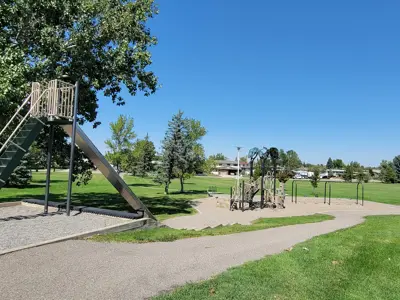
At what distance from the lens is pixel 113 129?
150 ft

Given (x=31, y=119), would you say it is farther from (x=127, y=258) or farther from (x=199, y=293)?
(x=199, y=293)

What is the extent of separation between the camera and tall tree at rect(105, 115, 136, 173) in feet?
150

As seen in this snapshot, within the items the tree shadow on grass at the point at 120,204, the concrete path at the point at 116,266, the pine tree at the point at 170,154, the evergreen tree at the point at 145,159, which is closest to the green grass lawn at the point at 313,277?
the concrete path at the point at 116,266

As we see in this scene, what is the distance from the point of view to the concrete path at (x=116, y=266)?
4.95m

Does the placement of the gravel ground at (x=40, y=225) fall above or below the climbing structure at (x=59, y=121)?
below

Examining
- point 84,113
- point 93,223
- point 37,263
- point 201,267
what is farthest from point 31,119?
point 201,267

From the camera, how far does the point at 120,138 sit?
152 feet

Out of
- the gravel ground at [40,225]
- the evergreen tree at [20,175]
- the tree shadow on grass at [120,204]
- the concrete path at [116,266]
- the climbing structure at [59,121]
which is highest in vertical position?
the climbing structure at [59,121]

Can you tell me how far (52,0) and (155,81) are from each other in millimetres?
5375

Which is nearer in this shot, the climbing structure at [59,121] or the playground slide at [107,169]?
the climbing structure at [59,121]

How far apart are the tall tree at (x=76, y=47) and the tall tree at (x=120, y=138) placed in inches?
1140

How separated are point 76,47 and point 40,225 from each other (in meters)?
6.94

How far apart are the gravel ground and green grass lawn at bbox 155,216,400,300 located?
4.46m

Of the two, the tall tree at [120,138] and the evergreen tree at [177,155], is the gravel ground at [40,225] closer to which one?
the evergreen tree at [177,155]
